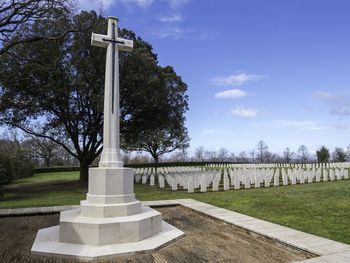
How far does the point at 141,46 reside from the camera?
58.9 ft

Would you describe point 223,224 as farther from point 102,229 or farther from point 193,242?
point 102,229

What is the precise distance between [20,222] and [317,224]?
312 inches

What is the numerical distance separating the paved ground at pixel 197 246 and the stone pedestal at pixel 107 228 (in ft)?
0.77

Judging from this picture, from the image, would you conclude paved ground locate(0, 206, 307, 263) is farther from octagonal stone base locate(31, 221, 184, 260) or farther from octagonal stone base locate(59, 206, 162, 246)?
octagonal stone base locate(59, 206, 162, 246)

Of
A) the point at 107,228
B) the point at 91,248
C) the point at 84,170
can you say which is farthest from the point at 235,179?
the point at 84,170

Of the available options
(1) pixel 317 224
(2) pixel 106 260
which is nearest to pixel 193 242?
(2) pixel 106 260

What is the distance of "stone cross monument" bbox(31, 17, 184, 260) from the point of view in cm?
459

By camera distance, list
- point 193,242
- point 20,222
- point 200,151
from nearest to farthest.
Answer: point 193,242, point 20,222, point 200,151

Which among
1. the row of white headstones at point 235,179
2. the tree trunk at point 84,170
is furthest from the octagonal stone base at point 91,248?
the tree trunk at point 84,170

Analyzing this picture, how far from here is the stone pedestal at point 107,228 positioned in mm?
4512

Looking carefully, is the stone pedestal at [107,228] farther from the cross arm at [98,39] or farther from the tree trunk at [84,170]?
the tree trunk at [84,170]

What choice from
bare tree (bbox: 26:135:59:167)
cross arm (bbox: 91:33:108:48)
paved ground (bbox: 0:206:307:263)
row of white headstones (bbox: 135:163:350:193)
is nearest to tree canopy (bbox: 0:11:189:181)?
row of white headstones (bbox: 135:163:350:193)

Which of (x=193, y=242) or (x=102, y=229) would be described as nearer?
(x=102, y=229)

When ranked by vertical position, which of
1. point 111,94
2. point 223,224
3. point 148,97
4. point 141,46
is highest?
point 141,46
